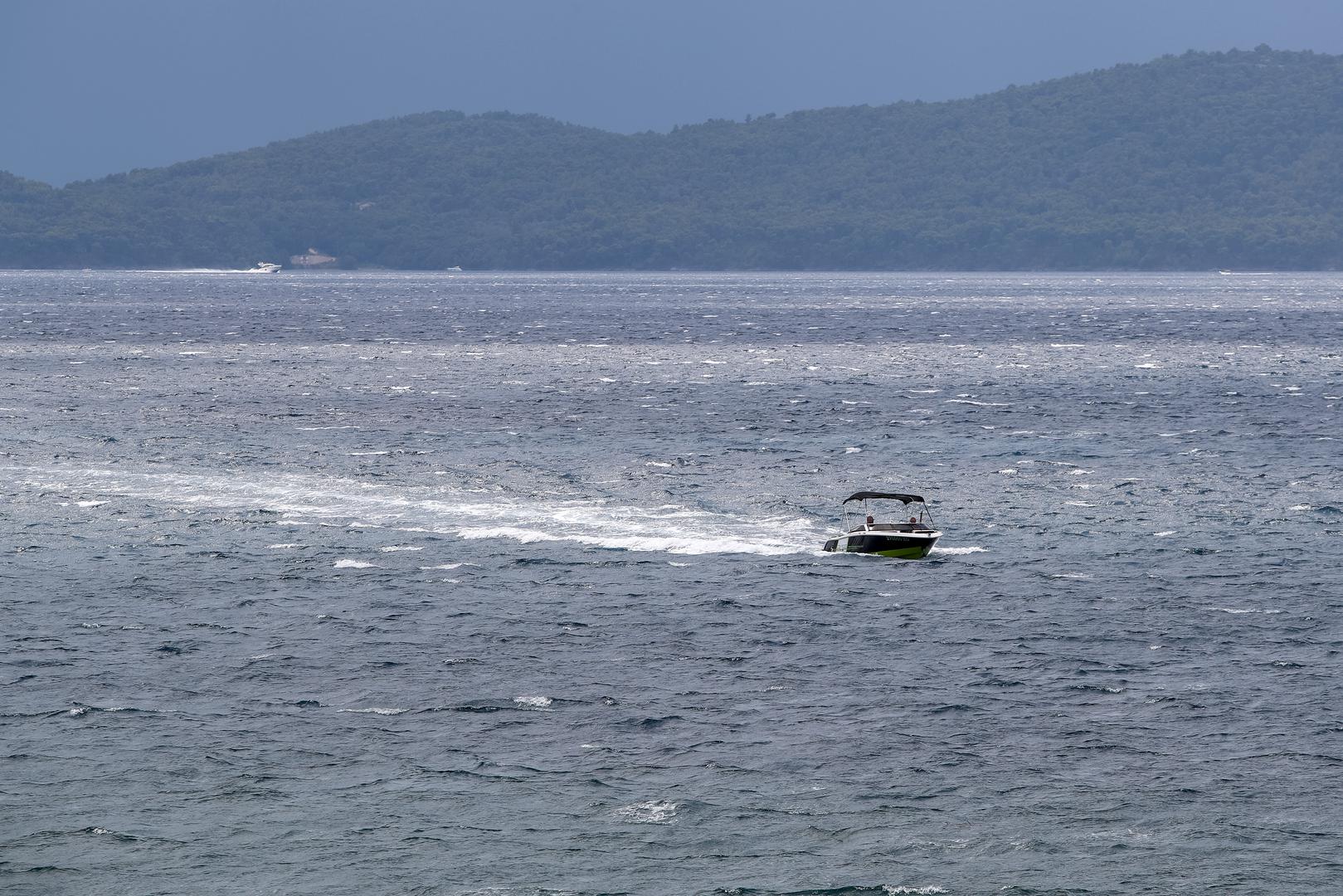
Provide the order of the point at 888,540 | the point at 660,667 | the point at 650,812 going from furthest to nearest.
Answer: the point at 888,540, the point at 660,667, the point at 650,812

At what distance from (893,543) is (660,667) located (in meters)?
14.4

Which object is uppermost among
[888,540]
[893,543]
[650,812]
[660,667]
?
[888,540]

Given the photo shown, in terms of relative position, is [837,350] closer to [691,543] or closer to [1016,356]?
[1016,356]

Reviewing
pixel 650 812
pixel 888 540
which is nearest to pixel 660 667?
pixel 650 812

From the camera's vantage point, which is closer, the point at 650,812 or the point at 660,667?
the point at 650,812

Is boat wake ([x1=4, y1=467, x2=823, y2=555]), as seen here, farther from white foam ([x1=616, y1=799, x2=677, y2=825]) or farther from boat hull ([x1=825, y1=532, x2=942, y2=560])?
white foam ([x1=616, y1=799, x2=677, y2=825])

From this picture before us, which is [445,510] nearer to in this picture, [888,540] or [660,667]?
[888,540]

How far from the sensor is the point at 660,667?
130 ft

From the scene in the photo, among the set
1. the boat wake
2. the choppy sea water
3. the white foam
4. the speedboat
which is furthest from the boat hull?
the white foam

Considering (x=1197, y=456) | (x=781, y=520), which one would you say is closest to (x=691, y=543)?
(x=781, y=520)

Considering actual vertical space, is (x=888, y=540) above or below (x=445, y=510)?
above

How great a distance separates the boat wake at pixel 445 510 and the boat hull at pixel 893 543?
1743mm

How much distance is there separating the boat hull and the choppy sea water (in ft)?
2.25

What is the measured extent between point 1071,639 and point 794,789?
43.0ft
